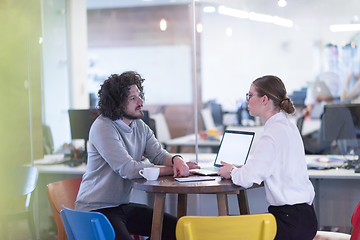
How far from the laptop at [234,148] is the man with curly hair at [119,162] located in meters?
0.16

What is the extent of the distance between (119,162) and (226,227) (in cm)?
96

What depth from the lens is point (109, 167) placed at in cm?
315

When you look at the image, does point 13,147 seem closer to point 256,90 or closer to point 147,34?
point 256,90

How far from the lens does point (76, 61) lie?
6.53 meters

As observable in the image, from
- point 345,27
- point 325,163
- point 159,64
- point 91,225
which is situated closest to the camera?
point 91,225

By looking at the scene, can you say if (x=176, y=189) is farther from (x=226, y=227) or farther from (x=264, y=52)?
(x=264, y=52)

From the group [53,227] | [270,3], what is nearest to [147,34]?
[270,3]

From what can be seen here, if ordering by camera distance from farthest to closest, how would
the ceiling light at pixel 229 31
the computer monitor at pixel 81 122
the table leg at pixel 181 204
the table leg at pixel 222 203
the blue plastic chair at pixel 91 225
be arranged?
1. the ceiling light at pixel 229 31
2. the computer monitor at pixel 81 122
3. the table leg at pixel 181 204
4. the table leg at pixel 222 203
5. the blue plastic chair at pixel 91 225

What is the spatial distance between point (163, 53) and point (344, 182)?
4.35 metres

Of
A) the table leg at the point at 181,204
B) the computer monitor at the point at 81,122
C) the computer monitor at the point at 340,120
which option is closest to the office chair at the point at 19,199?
the computer monitor at the point at 81,122

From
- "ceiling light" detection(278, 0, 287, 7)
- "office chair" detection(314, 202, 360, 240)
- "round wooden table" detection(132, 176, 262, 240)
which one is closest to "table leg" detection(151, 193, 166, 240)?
"round wooden table" detection(132, 176, 262, 240)

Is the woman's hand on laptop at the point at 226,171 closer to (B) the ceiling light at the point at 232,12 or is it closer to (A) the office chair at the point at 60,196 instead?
(A) the office chair at the point at 60,196

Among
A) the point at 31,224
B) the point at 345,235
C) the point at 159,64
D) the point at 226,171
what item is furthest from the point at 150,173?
the point at 159,64

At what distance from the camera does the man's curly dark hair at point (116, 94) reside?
320 centimetres
